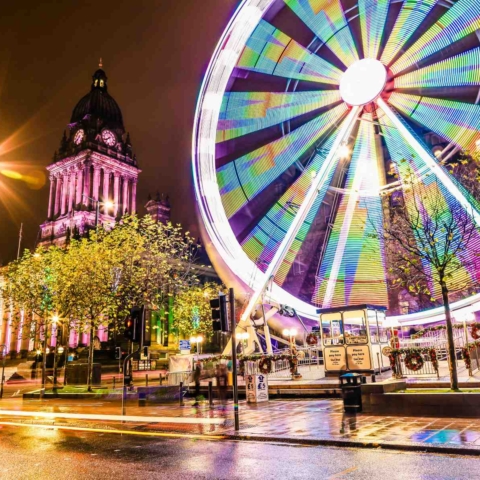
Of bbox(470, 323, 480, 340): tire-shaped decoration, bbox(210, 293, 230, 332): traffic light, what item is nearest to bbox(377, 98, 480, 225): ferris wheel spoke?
bbox(470, 323, 480, 340): tire-shaped decoration

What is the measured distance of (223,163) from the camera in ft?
68.8

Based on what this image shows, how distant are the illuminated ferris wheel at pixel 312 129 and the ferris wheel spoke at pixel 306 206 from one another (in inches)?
1.8

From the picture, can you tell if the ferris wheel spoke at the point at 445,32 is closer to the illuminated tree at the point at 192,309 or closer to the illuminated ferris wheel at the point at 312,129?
the illuminated ferris wheel at the point at 312,129

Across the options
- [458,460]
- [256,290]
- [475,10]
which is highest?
[475,10]

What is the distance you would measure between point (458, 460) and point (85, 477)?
209 inches

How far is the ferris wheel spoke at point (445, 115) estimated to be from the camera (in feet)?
53.8

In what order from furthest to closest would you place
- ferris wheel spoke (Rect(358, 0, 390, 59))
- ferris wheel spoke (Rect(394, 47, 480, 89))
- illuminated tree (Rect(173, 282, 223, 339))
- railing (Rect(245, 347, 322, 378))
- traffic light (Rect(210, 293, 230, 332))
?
1. illuminated tree (Rect(173, 282, 223, 339))
2. railing (Rect(245, 347, 322, 378))
3. ferris wheel spoke (Rect(358, 0, 390, 59))
4. ferris wheel spoke (Rect(394, 47, 480, 89))
5. traffic light (Rect(210, 293, 230, 332))

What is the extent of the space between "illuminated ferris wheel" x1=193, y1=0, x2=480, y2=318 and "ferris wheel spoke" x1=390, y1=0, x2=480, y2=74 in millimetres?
84

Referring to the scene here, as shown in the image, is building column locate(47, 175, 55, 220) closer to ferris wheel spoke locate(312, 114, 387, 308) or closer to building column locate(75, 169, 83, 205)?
building column locate(75, 169, 83, 205)

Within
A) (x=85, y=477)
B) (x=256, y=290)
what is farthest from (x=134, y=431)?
(x=256, y=290)

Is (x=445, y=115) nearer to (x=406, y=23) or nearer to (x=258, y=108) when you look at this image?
(x=406, y=23)

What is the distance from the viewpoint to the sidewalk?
8219 millimetres

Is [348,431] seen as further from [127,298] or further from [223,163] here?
[127,298]

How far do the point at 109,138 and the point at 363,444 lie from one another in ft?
296
